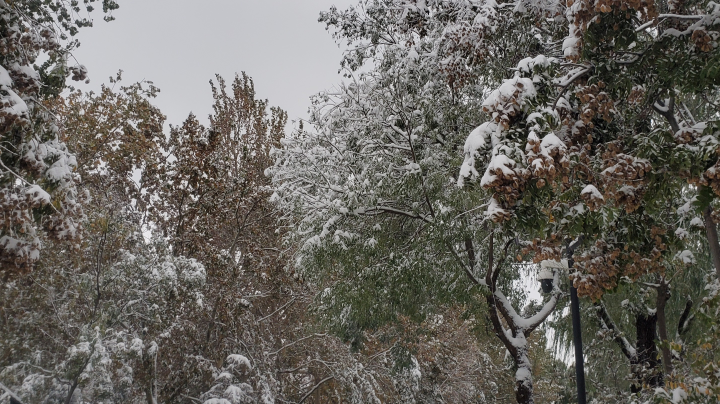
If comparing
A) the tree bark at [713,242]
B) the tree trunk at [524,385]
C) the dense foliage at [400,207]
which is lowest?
the tree trunk at [524,385]

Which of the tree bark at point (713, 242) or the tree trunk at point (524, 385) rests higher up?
the tree bark at point (713, 242)

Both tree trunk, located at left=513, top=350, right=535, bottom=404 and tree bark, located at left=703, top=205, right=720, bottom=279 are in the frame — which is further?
tree trunk, located at left=513, top=350, right=535, bottom=404

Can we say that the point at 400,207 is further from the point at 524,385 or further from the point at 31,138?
the point at 31,138

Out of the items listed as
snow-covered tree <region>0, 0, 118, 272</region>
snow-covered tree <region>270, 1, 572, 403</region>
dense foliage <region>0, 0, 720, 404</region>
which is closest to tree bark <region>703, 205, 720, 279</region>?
dense foliage <region>0, 0, 720, 404</region>

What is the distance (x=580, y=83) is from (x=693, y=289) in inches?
303

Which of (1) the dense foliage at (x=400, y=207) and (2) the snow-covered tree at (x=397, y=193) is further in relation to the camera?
(2) the snow-covered tree at (x=397, y=193)

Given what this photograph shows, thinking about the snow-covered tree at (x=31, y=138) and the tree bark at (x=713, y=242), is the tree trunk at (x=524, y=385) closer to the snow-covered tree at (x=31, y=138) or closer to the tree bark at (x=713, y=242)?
the tree bark at (x=713, y=242)

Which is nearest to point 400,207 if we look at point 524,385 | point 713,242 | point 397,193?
point 397,193

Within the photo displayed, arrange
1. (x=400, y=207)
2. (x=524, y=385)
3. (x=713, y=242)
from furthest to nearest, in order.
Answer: (x=400, y=207), (x=524, y=385), (x=713, y=242)

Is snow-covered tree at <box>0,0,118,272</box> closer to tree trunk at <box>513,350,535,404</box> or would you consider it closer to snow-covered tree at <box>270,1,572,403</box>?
snow-covered tree at <box>270,1,572,403</box>

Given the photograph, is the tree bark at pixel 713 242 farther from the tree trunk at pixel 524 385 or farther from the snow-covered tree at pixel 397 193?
the tree trunk at pixel 524 385

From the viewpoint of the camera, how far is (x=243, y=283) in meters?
15.1

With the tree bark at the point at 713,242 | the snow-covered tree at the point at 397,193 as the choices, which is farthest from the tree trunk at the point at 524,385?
the tree bark at the point at 713,242

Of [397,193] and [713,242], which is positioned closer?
[713,242]
